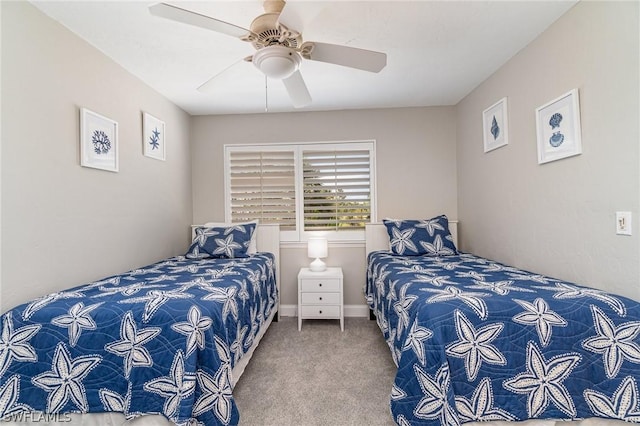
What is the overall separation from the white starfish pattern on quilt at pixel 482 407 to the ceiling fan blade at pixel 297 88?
1869mm

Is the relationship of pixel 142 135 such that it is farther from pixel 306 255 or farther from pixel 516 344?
pixel 516 344

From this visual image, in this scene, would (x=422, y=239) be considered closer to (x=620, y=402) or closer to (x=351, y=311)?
(x=351, y=311)

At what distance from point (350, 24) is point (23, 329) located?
2.39 metres

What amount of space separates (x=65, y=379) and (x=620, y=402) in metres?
Answer: 2.43

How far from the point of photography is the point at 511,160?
233cm

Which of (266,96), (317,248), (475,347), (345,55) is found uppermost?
(266,96)

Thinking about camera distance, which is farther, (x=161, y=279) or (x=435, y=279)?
(x=161, y=279)

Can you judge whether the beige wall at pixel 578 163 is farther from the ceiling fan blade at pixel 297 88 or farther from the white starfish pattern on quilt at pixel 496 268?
the ceiling fan blade at pixel 297 88

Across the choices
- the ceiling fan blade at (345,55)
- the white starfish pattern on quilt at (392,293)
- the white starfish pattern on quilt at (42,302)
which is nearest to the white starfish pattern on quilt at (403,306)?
the white starfish pattern on quilt at (392,293)

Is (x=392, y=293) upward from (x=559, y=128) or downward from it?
downward

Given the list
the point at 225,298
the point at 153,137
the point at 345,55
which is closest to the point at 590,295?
the point at 345,55

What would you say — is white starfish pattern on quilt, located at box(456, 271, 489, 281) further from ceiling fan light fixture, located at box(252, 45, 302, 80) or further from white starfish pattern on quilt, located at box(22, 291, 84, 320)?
white starfish pattern on quilt, located at box(22, 291, 84, 320)

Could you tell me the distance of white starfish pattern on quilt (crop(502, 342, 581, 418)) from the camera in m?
1.25

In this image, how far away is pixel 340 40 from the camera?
2.02 meters
